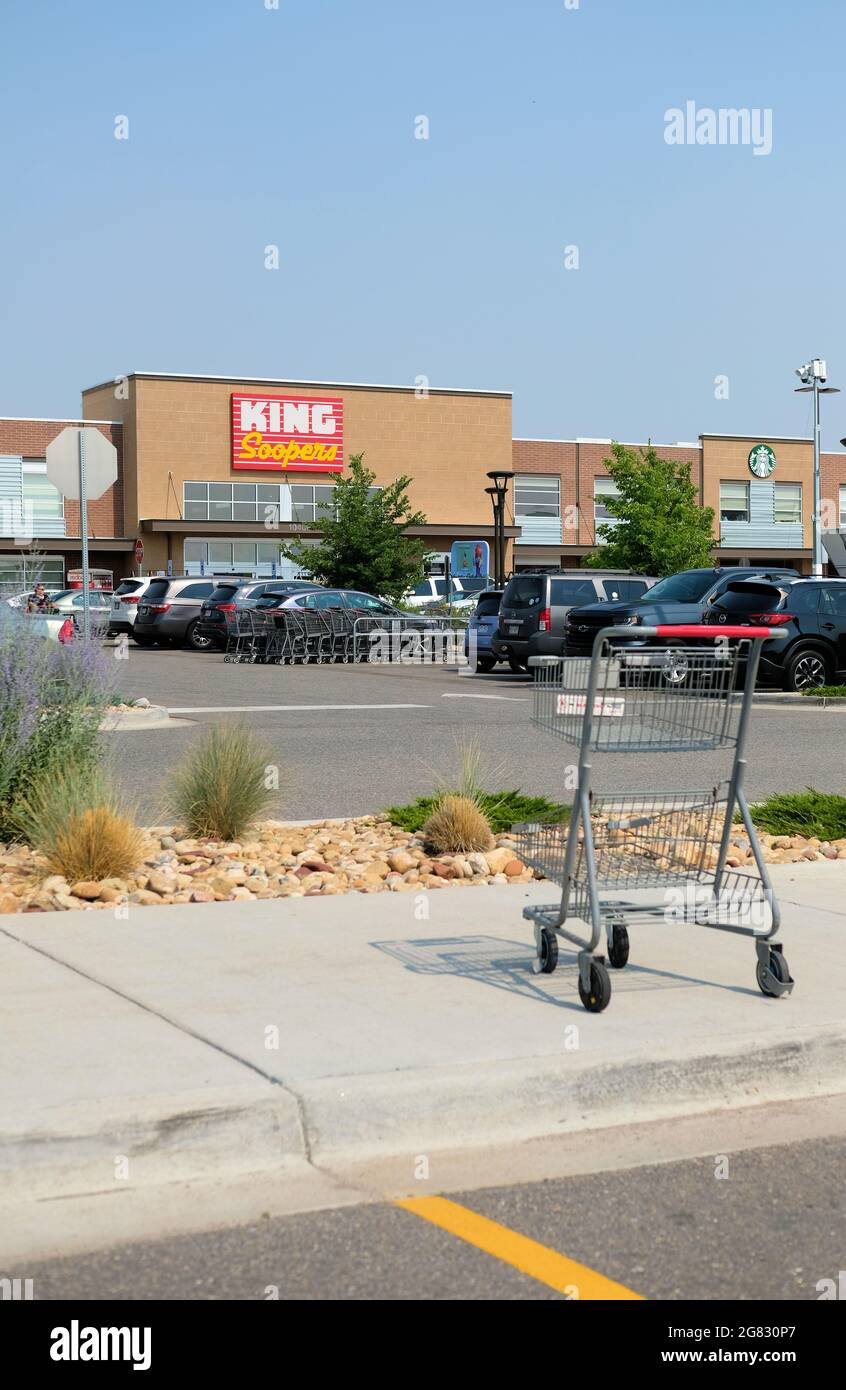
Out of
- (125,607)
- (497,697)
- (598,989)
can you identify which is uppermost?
(125,607)

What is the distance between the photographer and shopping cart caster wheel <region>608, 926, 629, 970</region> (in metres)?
6.89

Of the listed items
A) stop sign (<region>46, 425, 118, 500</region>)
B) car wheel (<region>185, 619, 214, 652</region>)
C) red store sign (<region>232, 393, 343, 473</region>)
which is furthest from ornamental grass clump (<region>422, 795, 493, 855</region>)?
red store sign (<region>232, 393, 343, 473</region>)

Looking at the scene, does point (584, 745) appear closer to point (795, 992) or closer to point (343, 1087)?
point (795, 992)

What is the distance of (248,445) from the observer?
216 ft

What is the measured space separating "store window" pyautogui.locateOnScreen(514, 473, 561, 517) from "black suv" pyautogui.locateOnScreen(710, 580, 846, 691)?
159 feet

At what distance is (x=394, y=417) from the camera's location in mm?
68312

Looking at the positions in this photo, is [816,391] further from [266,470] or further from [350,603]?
[266,470]

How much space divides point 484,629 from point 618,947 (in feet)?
80.3

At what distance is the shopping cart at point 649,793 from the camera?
6.35 meters

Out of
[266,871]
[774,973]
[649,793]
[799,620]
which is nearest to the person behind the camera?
[774,973]

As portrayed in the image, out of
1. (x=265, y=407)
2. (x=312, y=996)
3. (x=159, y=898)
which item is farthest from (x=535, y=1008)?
(x=265, y=407)

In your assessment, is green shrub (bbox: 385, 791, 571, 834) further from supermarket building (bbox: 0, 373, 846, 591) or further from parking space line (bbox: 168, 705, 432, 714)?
supermarket building (bbox: 0, 373, 846, 591)

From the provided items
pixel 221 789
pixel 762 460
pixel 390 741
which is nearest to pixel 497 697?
pixel 390 741
